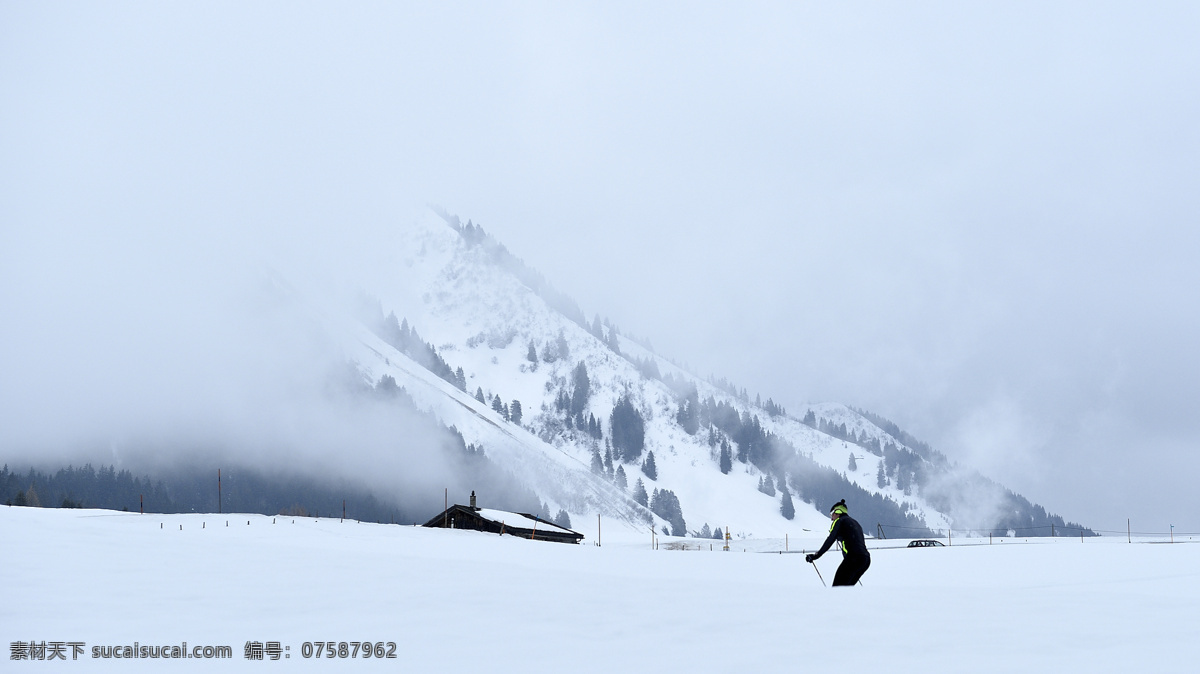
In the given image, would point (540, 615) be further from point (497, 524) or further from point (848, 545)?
point (497, 524)

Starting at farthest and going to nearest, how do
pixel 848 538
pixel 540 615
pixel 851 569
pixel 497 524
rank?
1. pixel 497 524
2. pixel 851 569
3. pixel 848 538
4. pixel 540 615

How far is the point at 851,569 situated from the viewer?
16.3 metres

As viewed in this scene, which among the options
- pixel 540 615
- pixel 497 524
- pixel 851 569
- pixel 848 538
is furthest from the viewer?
pixel 497 524


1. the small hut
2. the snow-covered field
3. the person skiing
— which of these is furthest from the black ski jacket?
the small hut

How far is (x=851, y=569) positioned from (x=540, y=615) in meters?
6.83

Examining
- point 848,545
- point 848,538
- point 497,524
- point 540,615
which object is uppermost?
point 848,538

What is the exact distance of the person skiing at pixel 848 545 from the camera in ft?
52.1

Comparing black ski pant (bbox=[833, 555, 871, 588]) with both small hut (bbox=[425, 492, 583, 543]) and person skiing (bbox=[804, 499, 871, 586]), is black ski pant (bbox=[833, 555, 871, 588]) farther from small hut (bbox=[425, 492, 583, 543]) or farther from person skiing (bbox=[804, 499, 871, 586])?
small hut (bbox=[425, 492, 583, 543])

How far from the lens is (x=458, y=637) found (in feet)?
35.0

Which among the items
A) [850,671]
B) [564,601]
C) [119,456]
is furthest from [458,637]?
[119,456]

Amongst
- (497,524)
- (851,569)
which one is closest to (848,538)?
(851,569)

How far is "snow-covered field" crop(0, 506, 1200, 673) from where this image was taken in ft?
30.2

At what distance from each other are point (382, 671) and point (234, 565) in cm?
1017

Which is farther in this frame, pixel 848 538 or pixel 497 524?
pixel 497 524
